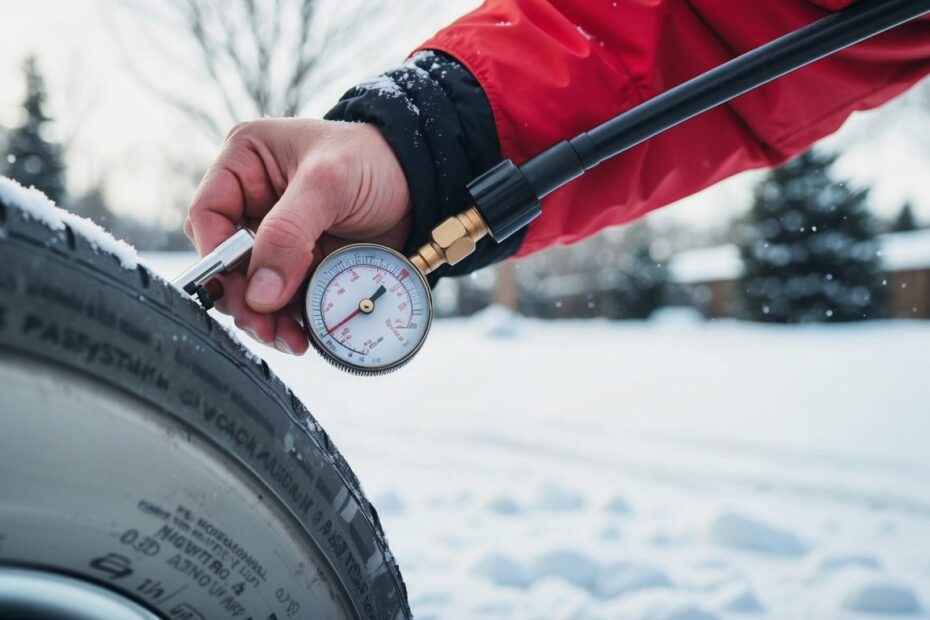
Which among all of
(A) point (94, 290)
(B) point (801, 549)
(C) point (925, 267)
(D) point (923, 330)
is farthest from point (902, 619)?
(C) point (925, 267)

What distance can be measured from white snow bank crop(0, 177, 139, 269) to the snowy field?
955 mm

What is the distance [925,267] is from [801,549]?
31.1 ft

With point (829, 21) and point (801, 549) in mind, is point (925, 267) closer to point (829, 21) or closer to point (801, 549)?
point (801, 549)

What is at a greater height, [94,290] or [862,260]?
[862,260]

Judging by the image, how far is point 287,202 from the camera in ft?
3.11

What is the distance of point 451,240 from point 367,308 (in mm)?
174

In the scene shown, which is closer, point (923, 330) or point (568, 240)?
point (568, 240)

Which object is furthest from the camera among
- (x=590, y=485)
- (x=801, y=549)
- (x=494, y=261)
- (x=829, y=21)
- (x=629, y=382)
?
(x=629, y=382)

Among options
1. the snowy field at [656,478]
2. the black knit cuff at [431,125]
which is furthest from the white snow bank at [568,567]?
the black knit cuff at [431,125]

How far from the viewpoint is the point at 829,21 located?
1017 millimetres

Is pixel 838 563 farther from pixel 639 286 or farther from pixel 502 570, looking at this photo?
pixel 639 286

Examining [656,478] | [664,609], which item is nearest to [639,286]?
[656,478]

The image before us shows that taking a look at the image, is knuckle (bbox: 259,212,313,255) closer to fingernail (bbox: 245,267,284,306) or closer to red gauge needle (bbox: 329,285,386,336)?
fingernail (bbox: 245,267,284,306)

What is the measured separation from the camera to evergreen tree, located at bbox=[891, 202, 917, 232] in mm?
13102
